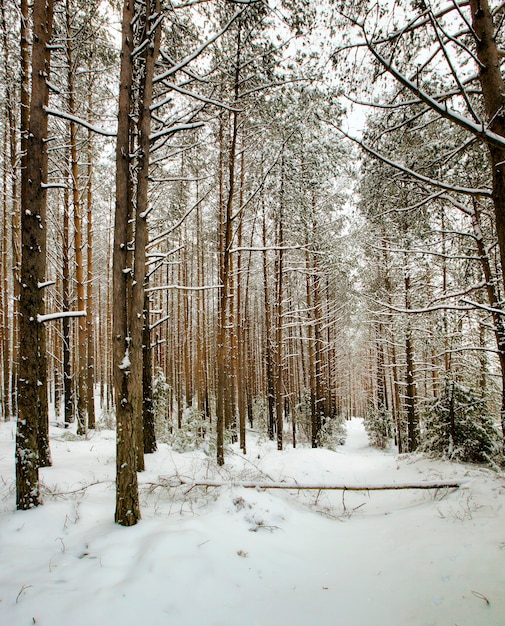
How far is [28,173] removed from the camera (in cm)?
415

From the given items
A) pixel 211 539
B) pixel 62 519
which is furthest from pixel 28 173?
pixel 211 539

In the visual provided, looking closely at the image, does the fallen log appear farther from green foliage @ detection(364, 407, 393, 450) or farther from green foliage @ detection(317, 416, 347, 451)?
green foliage @ detection(364, 407, 393, 450)

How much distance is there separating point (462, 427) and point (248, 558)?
5.74 metres

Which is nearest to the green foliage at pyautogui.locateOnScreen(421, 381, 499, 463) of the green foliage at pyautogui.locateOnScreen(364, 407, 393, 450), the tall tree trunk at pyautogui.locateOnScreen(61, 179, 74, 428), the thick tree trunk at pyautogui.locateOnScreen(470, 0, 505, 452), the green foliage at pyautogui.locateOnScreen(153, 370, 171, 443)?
the thick tree trunk at pyautogui.locateOnScreen(470, 0, 505, 452)

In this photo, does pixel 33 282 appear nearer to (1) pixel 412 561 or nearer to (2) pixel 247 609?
(2) pixel 247 609

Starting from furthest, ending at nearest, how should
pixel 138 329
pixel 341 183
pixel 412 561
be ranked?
pixel 341 183, pixel 138 329, pixel 412 561

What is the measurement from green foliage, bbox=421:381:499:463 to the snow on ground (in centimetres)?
151

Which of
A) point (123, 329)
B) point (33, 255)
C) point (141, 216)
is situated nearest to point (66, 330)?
point (33, 255)

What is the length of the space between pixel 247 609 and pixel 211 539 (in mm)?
937

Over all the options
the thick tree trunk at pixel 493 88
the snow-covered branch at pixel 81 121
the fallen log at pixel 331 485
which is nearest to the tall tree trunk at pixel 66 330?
the snow-covered branch at pixel 81 121

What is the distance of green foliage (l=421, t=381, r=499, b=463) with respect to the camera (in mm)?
6445

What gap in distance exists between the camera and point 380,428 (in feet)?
54.6

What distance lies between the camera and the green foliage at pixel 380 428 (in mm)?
16484

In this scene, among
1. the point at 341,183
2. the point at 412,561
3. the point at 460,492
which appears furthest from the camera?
the point at 341,183
